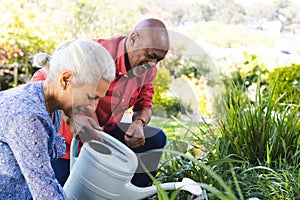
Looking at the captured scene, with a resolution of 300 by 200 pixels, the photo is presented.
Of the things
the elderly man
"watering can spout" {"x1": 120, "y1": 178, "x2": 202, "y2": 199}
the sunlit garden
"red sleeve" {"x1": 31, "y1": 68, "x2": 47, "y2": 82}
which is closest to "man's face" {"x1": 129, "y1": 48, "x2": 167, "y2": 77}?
the elderly man

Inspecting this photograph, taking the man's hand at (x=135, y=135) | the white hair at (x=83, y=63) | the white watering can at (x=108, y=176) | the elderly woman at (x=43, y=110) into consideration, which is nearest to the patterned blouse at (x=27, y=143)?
the elderly woman at (x=43, y=110)

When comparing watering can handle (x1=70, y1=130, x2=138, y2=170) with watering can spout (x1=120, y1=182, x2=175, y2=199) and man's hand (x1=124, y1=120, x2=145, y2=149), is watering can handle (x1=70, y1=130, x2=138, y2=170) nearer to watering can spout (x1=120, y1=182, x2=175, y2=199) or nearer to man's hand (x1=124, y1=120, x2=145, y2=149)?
watering can spout (x1=120, y1=182, x2=175, y2=199)

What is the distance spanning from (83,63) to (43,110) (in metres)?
0.22

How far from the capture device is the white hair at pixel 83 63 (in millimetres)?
1559

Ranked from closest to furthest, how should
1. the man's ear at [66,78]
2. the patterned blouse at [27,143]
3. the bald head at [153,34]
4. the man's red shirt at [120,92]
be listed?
the patterned blouse at [27,143] < the man's ear at [66,78] < the bald head at [153,34] < the man's red shirt at [120,92]

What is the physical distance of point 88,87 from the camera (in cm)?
159

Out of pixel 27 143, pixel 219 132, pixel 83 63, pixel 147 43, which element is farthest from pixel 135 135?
pixel 27 143

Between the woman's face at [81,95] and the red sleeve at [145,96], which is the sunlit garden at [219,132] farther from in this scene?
the woman's face at [81,95]

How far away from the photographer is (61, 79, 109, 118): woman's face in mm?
1572

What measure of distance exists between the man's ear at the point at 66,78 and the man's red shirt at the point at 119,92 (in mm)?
508

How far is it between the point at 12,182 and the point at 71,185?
352mm

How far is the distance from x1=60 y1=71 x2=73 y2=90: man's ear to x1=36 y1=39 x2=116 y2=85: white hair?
0.04 ft

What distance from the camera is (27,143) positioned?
145 centimetres

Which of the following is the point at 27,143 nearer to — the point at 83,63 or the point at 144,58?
the point at 83,63
